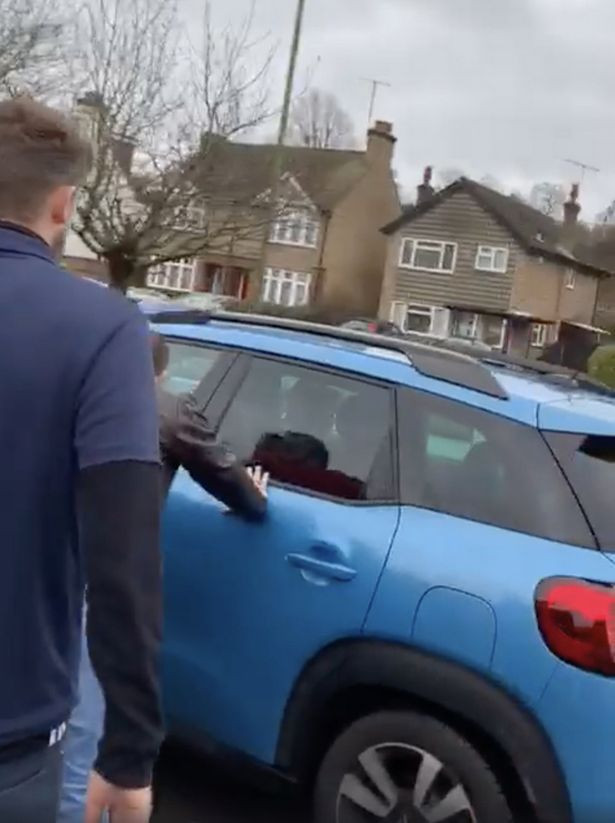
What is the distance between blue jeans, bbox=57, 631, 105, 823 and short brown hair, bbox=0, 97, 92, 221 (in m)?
1.42

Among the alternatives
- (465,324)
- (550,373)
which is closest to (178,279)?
(465,324)

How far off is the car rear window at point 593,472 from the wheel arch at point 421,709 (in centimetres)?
54

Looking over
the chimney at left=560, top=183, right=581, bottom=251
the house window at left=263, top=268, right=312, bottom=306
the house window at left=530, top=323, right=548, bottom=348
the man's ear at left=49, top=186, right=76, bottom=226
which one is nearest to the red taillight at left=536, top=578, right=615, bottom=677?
the man's ear at left=49, top=186, right=76, bottom=226

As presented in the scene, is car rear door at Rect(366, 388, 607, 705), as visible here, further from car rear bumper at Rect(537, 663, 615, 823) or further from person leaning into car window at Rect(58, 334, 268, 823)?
person leaning into car window at Rect(58, 334, 268, 823)

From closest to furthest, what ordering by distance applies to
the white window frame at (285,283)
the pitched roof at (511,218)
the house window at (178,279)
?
the pitched roof at (511,218), the white window frame at (285,283), the house window at (178,279)

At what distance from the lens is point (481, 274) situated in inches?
2105

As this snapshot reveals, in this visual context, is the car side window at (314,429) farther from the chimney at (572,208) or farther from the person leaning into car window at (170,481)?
the chimney at (572,208)

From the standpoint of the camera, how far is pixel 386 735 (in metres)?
3.60

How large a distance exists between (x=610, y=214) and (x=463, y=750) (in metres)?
77.1

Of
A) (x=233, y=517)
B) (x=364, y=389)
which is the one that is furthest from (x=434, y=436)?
(x=233, y=517)

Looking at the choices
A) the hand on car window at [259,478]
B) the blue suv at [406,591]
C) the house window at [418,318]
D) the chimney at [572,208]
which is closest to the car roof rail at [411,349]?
the blue suv at [406,591]

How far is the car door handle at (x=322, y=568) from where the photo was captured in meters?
3.67

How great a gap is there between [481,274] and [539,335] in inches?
144

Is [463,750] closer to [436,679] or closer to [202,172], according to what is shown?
[436,679]
